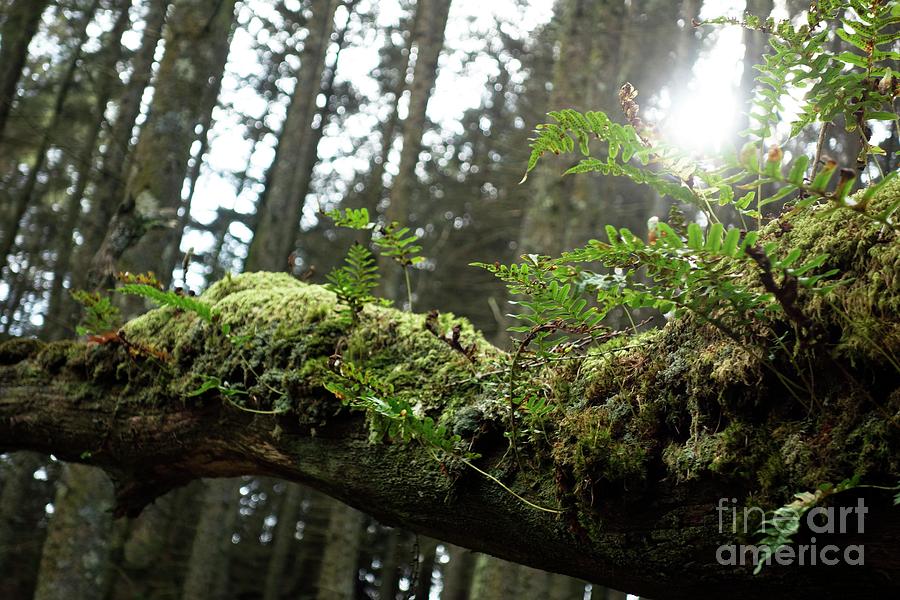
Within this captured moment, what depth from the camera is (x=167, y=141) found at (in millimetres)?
6340

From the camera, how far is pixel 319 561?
60.7ft

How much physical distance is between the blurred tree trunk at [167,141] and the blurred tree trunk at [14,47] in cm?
197

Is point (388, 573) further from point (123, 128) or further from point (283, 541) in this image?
point (123, 128)

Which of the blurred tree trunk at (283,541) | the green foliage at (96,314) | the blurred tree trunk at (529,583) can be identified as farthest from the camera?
the blurred tree trunk at (283,541)

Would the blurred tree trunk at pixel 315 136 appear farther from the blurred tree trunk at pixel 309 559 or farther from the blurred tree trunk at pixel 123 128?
the blurred tree trunk at pixel 309 559

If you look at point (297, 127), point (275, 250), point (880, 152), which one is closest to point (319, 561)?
point (275, 250)

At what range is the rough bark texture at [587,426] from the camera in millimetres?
1532

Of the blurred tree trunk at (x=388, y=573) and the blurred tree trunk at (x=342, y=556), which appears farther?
the blurred tree trunk at (x=388, y=573)

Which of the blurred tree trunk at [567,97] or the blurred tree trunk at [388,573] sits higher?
the blurred tree trunk at [567,97]

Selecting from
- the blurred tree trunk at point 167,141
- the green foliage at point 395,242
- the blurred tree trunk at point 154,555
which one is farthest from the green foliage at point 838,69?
the blurred tree trunk at point 154,555

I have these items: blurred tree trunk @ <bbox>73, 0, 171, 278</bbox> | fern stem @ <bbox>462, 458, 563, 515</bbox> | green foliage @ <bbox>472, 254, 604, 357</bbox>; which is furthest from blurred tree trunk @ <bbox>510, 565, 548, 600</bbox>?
blurred tree trunk @ <bbox>73, 0, 171, 278</bbox>

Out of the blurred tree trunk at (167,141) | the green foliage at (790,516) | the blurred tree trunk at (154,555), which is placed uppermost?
the blurred tree trunk at (167,141)

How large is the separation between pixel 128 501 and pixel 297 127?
414 inches

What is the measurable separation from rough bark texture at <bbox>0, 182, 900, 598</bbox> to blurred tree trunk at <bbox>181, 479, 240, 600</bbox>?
28.5ft
